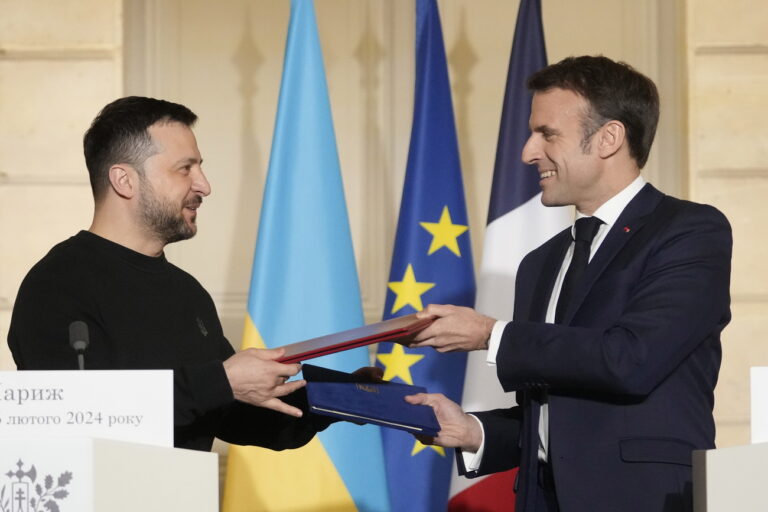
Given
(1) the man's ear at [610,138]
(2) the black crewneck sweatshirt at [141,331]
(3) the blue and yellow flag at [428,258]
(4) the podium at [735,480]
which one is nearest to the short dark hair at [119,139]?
(2) the black crewneck sweatshirt at [141,331]

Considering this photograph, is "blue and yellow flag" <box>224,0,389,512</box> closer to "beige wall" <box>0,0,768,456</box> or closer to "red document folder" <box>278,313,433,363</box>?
"beige wall" <box>0,0,768,456</box>

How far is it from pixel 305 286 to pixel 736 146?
A: 1.76m

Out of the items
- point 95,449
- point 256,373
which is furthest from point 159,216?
point 95,449

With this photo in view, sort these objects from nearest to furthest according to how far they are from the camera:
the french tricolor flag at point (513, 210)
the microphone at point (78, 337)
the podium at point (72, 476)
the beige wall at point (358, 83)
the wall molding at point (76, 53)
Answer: the podium at point (72, 476), the microphone at point (78, 337), the french tricolor flag at point (513, 210), the wall molding at point (76, 53), the beige wall at point (358, 83)

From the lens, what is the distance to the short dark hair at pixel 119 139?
3.16 metres

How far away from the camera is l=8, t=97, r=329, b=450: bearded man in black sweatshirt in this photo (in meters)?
2.81

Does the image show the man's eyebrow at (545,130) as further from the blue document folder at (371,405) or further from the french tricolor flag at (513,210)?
the french tricolor flag at (513,210)

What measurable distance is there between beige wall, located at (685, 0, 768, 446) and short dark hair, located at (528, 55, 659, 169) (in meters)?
1.54

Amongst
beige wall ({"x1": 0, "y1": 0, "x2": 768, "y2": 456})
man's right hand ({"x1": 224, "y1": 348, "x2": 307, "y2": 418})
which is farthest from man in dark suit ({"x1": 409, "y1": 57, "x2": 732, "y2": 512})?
beige wall ({"x1": 0, "y1": 0, "x2": 768, "y2": 456})

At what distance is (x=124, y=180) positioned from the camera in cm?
315

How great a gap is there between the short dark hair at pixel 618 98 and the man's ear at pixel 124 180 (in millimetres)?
1165

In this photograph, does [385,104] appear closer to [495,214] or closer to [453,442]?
[495,214]

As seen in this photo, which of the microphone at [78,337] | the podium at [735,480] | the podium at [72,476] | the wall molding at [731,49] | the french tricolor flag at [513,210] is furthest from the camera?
the wall molding at [731,49]

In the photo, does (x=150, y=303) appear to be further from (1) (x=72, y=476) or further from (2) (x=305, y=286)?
(2) (x=305, y=286)
